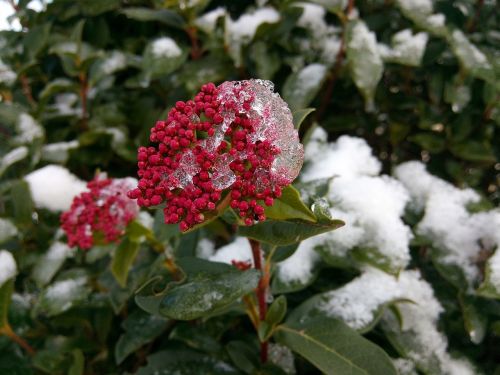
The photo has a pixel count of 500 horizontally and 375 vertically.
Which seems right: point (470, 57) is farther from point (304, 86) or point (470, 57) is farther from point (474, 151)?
point (304, 86)

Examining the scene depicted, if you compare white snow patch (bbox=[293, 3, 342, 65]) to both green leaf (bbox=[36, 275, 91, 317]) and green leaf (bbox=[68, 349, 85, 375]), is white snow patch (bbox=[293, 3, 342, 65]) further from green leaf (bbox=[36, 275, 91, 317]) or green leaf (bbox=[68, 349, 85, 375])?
green leaf (bbox=[68, 349, 85, 375])

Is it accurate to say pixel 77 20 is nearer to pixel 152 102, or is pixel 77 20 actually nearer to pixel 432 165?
pixel 152 102

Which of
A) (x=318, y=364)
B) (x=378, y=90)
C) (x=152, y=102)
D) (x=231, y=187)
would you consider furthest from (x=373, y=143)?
(x=231, y=187)

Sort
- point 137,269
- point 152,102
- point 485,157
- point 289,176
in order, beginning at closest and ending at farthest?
point 289,176 < point 137,269 < point 485,157 < point 152,102

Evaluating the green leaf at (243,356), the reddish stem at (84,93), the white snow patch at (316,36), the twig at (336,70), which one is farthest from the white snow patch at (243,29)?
the green leaf at (243,356)

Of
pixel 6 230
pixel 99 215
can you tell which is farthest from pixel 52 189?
pixel 99 215

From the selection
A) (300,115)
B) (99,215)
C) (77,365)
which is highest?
(300,115)
